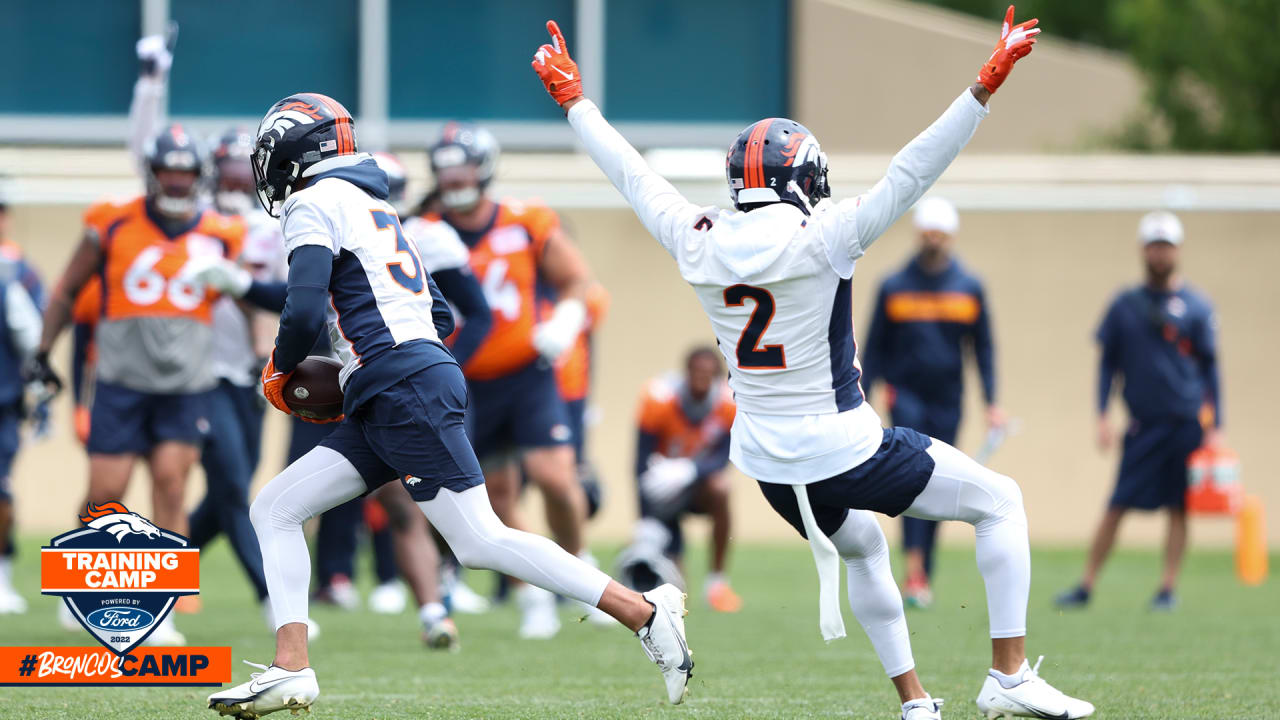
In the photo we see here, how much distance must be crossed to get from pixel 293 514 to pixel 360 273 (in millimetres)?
741

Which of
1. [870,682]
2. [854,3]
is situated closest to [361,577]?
[870,682]

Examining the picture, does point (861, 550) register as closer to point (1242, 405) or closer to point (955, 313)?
point (955, 313)

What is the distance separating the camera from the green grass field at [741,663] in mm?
5387

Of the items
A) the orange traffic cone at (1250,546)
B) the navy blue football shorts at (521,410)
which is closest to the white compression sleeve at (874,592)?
the navy blue football shorts at (521,410)

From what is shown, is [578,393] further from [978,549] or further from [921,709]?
[921,709]

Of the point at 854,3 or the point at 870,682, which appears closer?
the point at 870,682

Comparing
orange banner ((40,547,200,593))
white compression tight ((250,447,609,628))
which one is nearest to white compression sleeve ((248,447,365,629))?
white compression tight ((250,447,609,628))

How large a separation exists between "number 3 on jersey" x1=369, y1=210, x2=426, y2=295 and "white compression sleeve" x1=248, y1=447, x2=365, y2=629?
0.55m

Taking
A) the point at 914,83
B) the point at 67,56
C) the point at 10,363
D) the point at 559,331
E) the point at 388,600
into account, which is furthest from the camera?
the point at 914,83

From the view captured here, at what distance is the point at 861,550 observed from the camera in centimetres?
488

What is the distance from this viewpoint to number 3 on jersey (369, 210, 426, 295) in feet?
16.2

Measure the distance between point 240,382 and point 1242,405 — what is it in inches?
365

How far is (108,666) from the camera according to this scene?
5.57m

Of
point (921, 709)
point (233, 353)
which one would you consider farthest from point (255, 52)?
point (921, 709)
